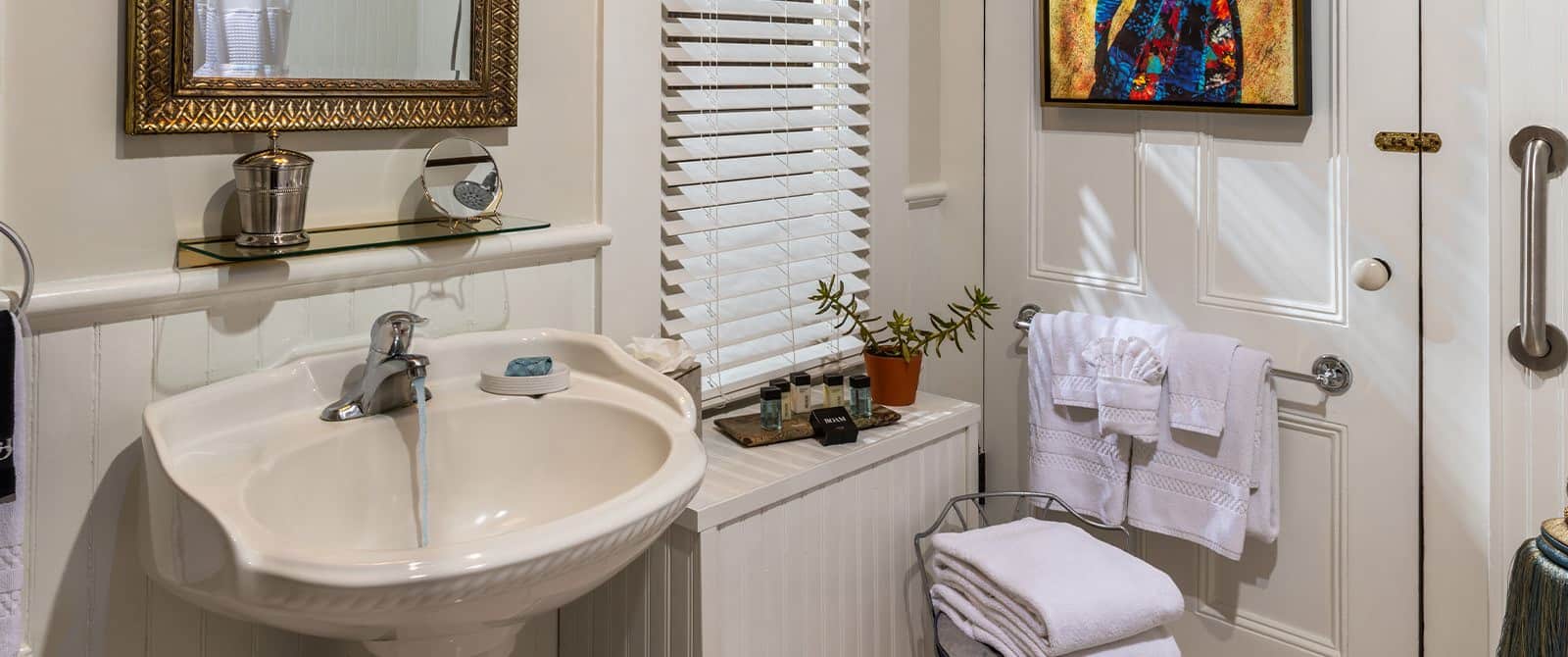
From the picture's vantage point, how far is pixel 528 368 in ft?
5.04

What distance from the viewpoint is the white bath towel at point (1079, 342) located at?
2.01 meters

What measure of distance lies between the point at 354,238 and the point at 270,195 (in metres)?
0.12

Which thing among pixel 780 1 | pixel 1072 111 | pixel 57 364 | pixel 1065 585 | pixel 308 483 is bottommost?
pixel 1065 585

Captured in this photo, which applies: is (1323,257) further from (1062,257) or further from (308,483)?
(308,483)

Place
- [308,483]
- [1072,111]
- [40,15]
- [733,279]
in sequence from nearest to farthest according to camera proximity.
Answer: [40,15] < [308,483] < [733,279] < [1072,111]

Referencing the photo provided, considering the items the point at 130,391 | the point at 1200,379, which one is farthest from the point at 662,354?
the point at 1200,379

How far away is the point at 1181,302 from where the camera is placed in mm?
2055

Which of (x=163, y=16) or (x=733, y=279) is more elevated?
(x=163, y=16)

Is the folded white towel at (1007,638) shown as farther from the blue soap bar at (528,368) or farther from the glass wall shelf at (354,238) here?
the glass wall shelf at (354,238)

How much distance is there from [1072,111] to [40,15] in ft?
5.41

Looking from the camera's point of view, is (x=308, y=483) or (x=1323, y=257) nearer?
(x=308, y=483)

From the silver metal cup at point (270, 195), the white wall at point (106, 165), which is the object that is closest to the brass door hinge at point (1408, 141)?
the white wall at point (106, 165)

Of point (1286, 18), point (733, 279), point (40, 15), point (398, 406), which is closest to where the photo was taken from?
point (40, 15)

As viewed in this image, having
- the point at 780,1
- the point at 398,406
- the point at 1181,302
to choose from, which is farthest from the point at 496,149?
the point at 1181,302
